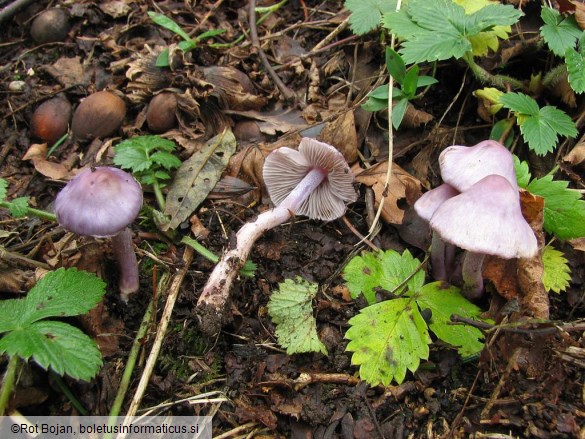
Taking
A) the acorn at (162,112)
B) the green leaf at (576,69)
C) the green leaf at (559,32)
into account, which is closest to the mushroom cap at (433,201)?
the green leaf at (576,69)

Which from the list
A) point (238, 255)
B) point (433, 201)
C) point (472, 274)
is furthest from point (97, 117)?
point (472, 274)

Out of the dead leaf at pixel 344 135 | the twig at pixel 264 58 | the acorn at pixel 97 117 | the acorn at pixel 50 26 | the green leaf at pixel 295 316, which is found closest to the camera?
the green leaf at pixel 295 316

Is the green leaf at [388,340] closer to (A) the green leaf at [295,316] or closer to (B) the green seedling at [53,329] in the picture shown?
(A) the green leaf at [295,316]

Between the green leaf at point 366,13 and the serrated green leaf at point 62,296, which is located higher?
the green leaf at point 366,13

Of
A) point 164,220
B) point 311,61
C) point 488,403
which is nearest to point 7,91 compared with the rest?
point 164,220

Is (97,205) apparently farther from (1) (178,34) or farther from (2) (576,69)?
(2) (576,69)
